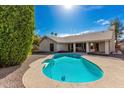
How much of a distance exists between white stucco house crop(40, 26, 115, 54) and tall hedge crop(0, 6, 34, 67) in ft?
28.7

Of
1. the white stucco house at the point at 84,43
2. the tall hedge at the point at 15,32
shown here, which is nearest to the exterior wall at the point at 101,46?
the white stucco house at the point at 84,43

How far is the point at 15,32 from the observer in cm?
714

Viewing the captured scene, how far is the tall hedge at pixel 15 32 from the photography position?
21.9 ft

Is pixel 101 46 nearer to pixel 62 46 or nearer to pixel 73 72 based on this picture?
pixel 62 46

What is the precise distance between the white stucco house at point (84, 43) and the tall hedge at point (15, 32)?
8.76 metres

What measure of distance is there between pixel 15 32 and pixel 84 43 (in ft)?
44.9

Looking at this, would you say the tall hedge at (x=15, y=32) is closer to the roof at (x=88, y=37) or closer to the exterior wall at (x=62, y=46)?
the roof at (x=88, y=37)

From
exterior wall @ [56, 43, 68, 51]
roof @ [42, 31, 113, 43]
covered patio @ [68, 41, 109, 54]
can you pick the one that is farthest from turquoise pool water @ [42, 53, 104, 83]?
exterior wall @ [56, 43, 68, 51]

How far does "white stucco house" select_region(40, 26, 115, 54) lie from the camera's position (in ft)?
52.0

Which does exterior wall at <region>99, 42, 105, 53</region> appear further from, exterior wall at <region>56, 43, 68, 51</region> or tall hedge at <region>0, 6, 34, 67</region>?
tall hedge at <region>0, 6, 34, 67</region>

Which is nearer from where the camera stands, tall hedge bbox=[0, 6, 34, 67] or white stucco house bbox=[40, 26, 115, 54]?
tall hedge bbox=[0, 6, 34, 67]
